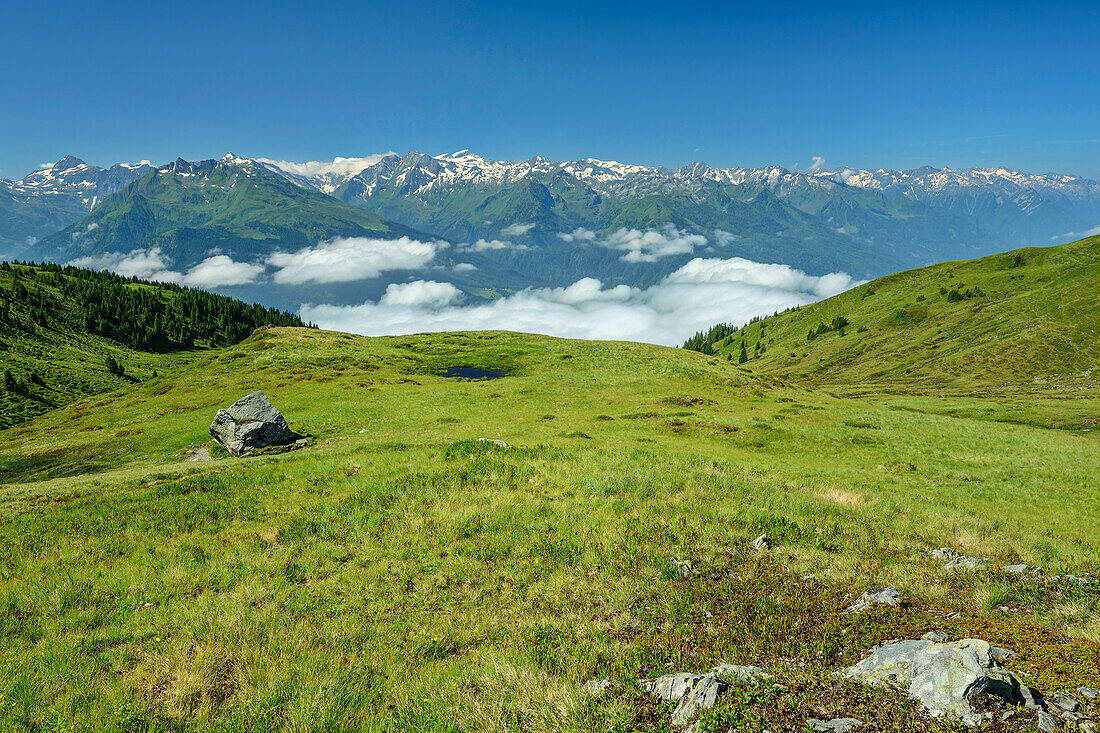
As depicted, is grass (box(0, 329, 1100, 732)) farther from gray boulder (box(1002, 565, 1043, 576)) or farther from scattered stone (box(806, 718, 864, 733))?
gray boulder (box(1002, 565, 1043, 576))

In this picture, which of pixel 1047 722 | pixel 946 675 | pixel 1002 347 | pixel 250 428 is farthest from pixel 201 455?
pixel 1002 347

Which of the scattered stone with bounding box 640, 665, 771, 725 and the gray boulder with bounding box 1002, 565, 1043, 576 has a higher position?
the scattered stone with bounding box 640, 665, 771, 725

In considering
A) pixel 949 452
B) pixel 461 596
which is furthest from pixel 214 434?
pixel 949 452

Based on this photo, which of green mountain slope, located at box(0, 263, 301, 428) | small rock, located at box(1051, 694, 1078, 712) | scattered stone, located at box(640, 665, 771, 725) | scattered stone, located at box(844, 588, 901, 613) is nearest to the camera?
small rock, located at box(1051, 694, 1078, 712)

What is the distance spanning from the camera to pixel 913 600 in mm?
9109

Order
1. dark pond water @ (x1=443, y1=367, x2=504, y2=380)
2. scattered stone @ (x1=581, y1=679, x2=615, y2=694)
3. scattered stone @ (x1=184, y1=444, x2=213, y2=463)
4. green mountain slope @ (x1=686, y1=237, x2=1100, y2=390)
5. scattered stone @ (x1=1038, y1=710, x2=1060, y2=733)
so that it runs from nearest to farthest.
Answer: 1. scattered stone @ (x1=1038, y1=710, x2=1060, y2=733)
2. scattered stone @ (x1=581, y1=679, x2=615, y2=694)
3. scattered stone @ (x1=184, y1=444, x2=213, y2=463)
4. dark pond water @ (x1=443, y1=367, x2=504, y2=380)
5. green mountain slope @ (x1=686, y1=237, x2=1100, y2=390)

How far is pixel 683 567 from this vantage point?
10.4m

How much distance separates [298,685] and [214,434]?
3720 centimetres

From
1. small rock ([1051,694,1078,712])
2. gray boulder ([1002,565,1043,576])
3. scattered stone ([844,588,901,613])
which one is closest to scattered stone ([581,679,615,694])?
scattered stone ([844,588,901,613])

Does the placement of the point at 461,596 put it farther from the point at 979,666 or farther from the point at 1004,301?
the point at 1004,301

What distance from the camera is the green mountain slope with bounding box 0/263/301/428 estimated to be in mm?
100750

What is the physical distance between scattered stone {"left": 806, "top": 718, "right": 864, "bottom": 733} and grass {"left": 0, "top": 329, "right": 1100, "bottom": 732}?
0.27 meters

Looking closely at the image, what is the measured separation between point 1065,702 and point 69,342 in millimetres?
215606

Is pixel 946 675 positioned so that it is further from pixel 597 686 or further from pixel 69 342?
pixel 69 342
